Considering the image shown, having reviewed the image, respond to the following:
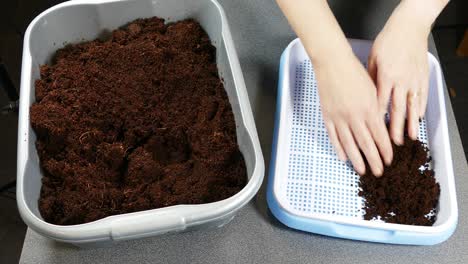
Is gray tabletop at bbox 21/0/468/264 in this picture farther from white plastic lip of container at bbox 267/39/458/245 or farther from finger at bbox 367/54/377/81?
finger at bbox 367/54/377/81

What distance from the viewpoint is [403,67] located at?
66cm

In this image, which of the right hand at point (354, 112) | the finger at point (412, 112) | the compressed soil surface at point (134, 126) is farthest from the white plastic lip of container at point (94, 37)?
the finger at point (412, 112)

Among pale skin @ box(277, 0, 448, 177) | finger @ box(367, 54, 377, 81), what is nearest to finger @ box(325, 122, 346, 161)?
pale skin @ box(277, 0, 448, 177)

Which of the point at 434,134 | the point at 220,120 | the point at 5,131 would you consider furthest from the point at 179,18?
the point at 5,131

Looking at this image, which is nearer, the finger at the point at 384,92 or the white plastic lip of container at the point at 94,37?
the white plastic lip of container at the point at 94,37

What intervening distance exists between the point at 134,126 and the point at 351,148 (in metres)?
0.31

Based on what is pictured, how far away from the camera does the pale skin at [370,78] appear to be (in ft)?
2.07

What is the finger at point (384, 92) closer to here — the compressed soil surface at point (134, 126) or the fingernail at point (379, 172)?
the fingernail at point (379, 172)

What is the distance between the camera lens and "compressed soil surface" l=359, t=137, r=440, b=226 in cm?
64

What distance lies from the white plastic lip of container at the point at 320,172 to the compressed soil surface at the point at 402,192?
1 cm

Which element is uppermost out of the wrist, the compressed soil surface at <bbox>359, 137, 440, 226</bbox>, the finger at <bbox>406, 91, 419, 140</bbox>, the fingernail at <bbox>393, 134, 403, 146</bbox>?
the wrist

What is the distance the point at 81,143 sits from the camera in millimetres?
636

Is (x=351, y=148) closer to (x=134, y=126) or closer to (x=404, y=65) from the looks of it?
(x=404, y=65)

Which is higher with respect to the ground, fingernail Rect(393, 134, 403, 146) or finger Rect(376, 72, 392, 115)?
finger Rect(376, 72, 392, 115)
